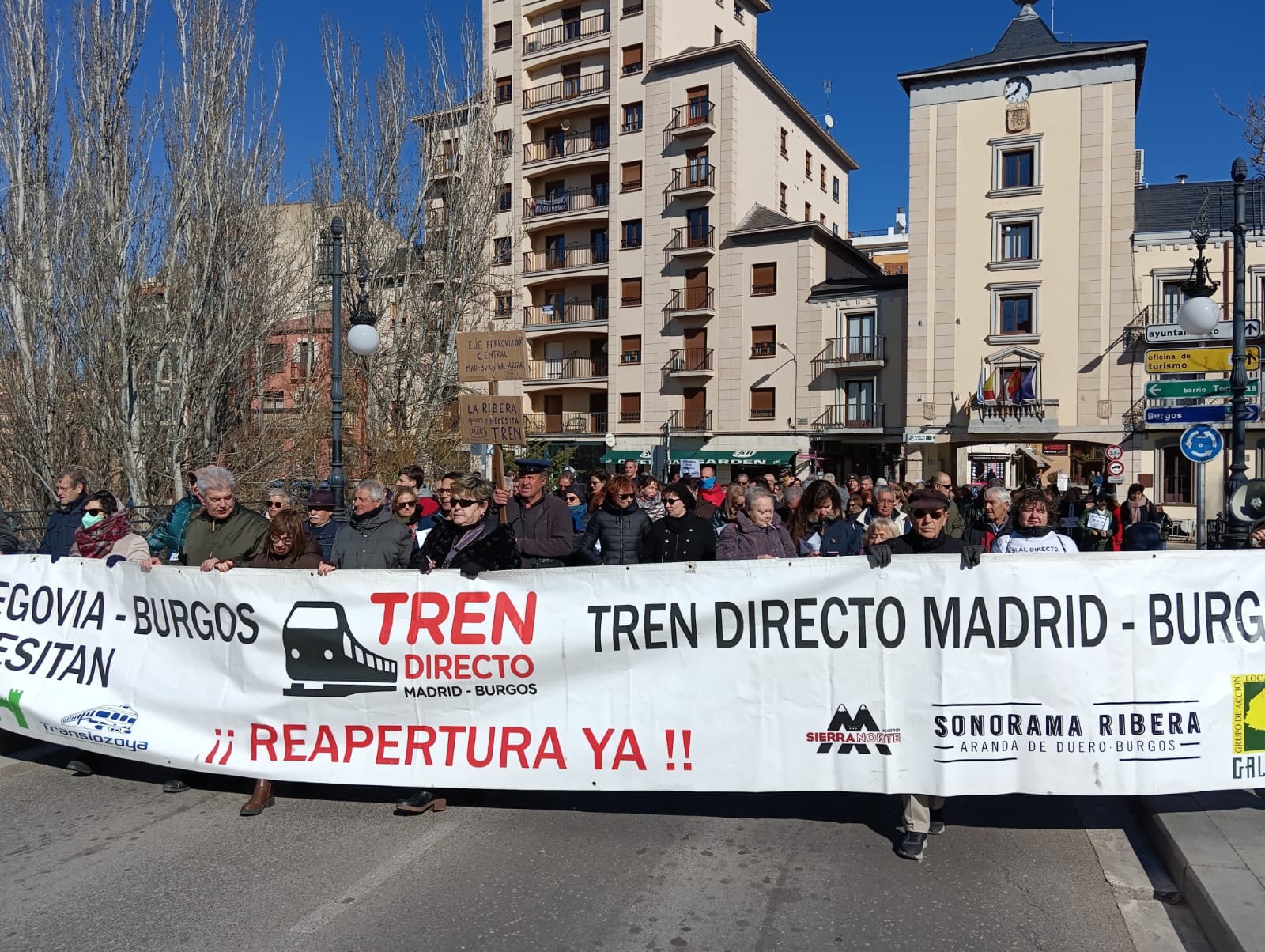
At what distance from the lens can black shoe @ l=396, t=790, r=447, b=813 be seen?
17.2 ft

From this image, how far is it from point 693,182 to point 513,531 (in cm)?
3854

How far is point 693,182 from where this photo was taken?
43156mm

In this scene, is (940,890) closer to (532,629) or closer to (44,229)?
(532,629)

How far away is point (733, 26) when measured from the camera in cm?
5025

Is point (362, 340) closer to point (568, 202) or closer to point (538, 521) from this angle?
point (538, 521)

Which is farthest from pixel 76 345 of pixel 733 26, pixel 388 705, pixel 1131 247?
pixel 733 26

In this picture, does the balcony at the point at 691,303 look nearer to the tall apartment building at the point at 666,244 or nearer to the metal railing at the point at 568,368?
the tall apartment building at the point at 666,244

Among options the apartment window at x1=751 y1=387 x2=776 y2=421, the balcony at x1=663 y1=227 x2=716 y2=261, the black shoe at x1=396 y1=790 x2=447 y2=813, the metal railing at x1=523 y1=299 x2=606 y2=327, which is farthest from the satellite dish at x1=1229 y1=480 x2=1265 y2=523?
the metal railing at x1=523 y1=299 x2=606 y2=327

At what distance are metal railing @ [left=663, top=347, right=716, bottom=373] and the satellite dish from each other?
3559 centimetres

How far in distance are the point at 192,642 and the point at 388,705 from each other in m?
1.31

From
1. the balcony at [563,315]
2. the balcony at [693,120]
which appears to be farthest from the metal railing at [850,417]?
the balcony at [693,120]

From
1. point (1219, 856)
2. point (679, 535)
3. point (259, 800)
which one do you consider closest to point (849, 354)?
point (679, 535)

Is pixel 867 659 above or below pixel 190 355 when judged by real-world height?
Answer: below

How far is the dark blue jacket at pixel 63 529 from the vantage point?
7086mm
